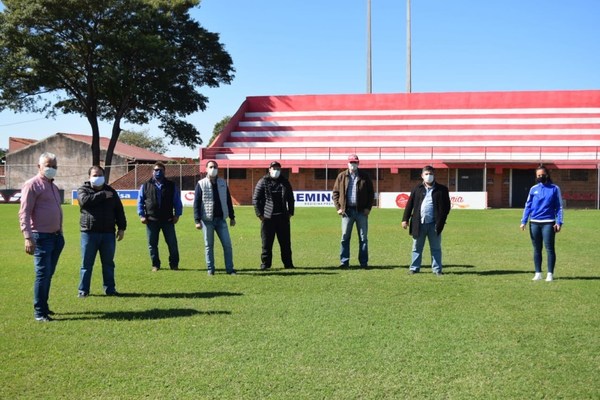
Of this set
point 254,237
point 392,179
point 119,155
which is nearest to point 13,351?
point 254,237

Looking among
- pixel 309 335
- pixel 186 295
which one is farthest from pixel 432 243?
pixel 309 335

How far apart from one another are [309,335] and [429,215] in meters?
4.74

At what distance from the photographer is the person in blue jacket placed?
10055mm

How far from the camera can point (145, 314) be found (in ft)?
25.6

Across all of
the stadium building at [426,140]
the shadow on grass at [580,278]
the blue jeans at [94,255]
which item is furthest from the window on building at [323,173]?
the blue jeans at [94,255]

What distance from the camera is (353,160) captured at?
463 inches

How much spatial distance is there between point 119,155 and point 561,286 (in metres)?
50.9

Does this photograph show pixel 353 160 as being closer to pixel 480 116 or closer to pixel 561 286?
pixel 561 286

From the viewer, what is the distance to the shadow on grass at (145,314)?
25.0ft

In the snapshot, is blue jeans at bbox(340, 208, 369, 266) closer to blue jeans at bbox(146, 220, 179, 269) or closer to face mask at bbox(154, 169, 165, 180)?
blue jeans at bbox(146, 220, 179, 269)

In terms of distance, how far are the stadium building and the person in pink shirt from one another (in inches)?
1293

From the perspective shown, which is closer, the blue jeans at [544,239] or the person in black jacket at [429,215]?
the blue jeans at [544,239]

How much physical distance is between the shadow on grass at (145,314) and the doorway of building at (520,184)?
3535cm

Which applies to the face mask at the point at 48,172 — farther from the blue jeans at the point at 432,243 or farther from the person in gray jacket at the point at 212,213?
the blue jeans at the point at 432,243
